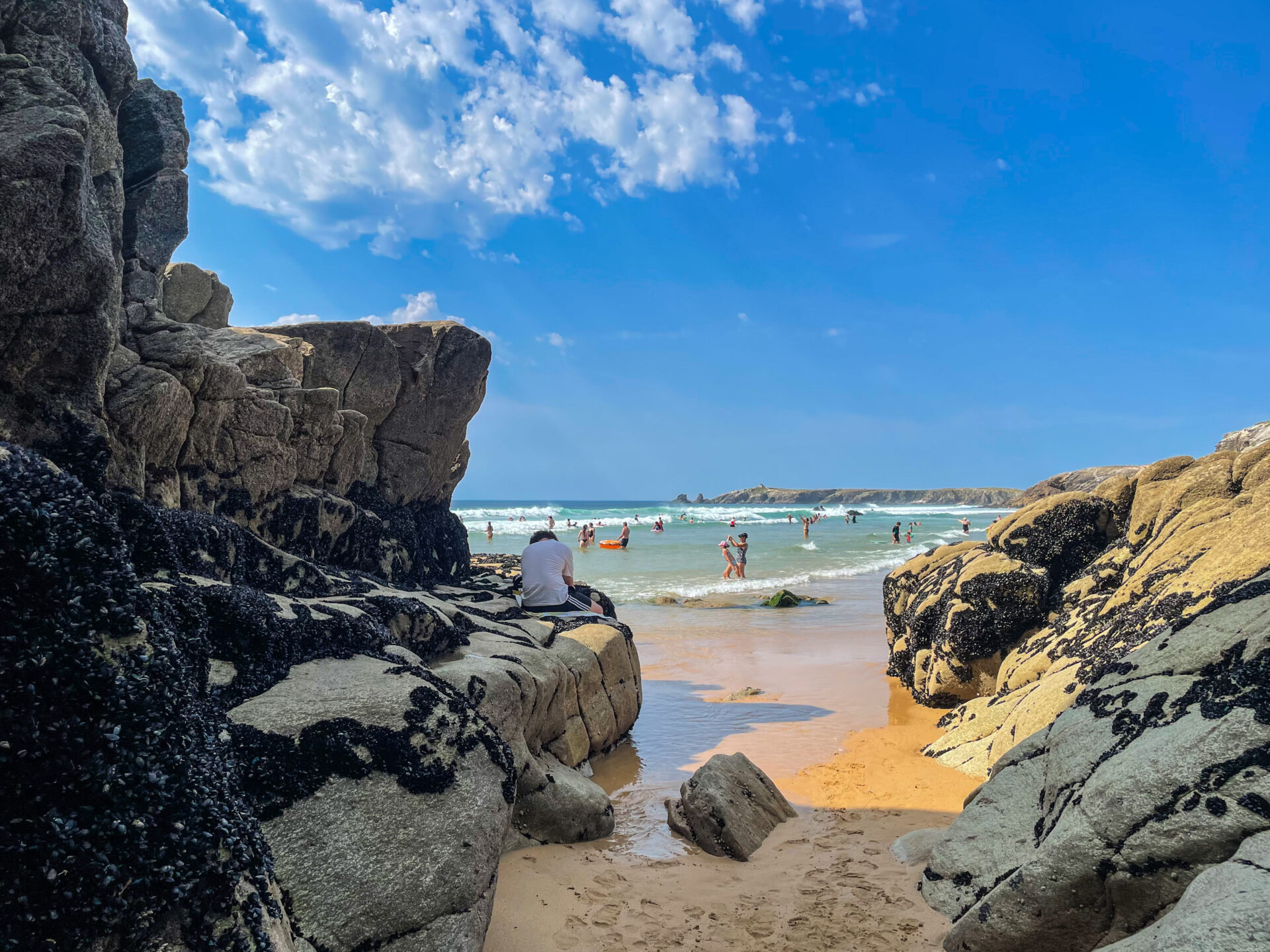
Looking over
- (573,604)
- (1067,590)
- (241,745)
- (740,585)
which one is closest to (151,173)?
(573,604)

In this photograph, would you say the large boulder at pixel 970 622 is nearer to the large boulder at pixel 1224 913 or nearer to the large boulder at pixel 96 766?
the large boulder at pixel 1224 913

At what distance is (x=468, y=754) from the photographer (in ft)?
13.1

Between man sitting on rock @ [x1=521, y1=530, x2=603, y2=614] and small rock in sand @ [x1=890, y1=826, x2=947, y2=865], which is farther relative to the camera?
man sitting on rock @ [x1=521, y1=530, x2=603, y2=614]

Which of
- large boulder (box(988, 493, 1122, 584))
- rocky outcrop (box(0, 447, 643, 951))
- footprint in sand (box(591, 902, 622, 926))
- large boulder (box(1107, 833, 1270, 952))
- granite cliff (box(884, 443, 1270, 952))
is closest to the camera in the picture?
rocky outcrop (box(0, 447, 643, 951))

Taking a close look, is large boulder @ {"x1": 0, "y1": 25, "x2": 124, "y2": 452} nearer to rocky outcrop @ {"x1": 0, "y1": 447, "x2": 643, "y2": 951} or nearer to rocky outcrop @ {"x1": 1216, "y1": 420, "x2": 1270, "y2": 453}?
rocky outcrop @ {"x1": 0, "y1": 447, "x2": 643, "y2": 951}

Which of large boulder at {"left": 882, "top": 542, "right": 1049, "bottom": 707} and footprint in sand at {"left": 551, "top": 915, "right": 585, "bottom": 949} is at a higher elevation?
large boulder at {"left": 882, "top": 542, "right": 1049, "bottom": 707}

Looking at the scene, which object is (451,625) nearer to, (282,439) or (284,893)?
(284,893)

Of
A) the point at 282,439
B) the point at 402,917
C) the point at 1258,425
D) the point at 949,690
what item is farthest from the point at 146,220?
the point at 1258,425

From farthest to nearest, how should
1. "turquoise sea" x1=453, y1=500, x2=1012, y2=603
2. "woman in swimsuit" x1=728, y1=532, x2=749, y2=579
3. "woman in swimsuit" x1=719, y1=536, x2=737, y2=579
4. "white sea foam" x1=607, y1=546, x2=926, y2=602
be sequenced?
"woman in swimsuit" x1=728, y1=532, x2=749, y2=579
"woman in swimsuit" x1=719, y1=536, x2=737, y2=579
"turquoise sea" x1=453, y1=500, x2=1012, y2=603
"white sea foam" x1=607, y1=546, x2=926, y2=602

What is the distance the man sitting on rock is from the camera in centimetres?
921

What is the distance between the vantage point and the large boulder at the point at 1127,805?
3.20 meters

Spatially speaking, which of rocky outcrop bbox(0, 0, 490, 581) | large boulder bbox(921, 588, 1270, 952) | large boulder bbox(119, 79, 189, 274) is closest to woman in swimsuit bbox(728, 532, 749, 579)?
rocky outcrop bbox(0, 0, 490, 581)

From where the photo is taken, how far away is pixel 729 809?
18.1ft

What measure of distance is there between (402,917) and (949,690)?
24.8 feet
